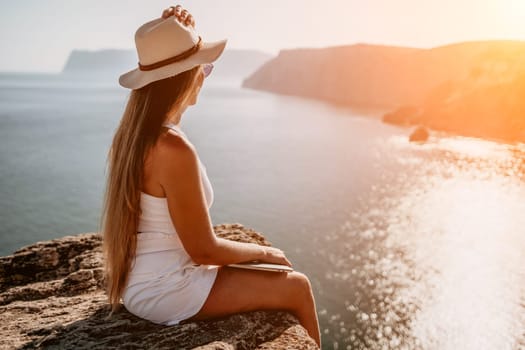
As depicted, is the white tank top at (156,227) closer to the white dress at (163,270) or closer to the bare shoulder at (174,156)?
the white dress at (163,270)

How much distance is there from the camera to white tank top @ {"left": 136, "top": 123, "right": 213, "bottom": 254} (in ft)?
9.97

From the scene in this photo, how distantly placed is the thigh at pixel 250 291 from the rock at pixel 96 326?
0.10 m

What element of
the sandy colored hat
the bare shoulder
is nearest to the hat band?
the sandy colored hat

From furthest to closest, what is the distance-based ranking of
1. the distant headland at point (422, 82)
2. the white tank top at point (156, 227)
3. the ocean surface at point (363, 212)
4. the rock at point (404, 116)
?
1. the rock at point (404, 116)
2. the distant headland at point (422, 82)
3. the ocean surface at point (363, 212)
4. the white tank top at point (156, 227)

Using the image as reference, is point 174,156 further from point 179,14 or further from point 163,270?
point 179,14

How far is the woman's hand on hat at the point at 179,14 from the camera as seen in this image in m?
3.10

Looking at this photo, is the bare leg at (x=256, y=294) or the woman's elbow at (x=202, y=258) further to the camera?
the bare leg at (x=256, y=294)

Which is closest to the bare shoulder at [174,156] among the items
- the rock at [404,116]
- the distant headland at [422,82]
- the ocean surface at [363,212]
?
the ocean surface at [363,212]

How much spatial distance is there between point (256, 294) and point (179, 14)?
2.10m

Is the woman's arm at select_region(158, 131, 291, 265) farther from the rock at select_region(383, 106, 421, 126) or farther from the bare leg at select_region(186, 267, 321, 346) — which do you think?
the rock at select_region(383, 106, 421, 126)

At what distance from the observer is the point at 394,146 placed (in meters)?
65.4

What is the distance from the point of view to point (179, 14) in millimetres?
3104

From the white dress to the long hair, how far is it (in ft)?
0.23

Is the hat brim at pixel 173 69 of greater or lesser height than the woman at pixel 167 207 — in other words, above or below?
above
